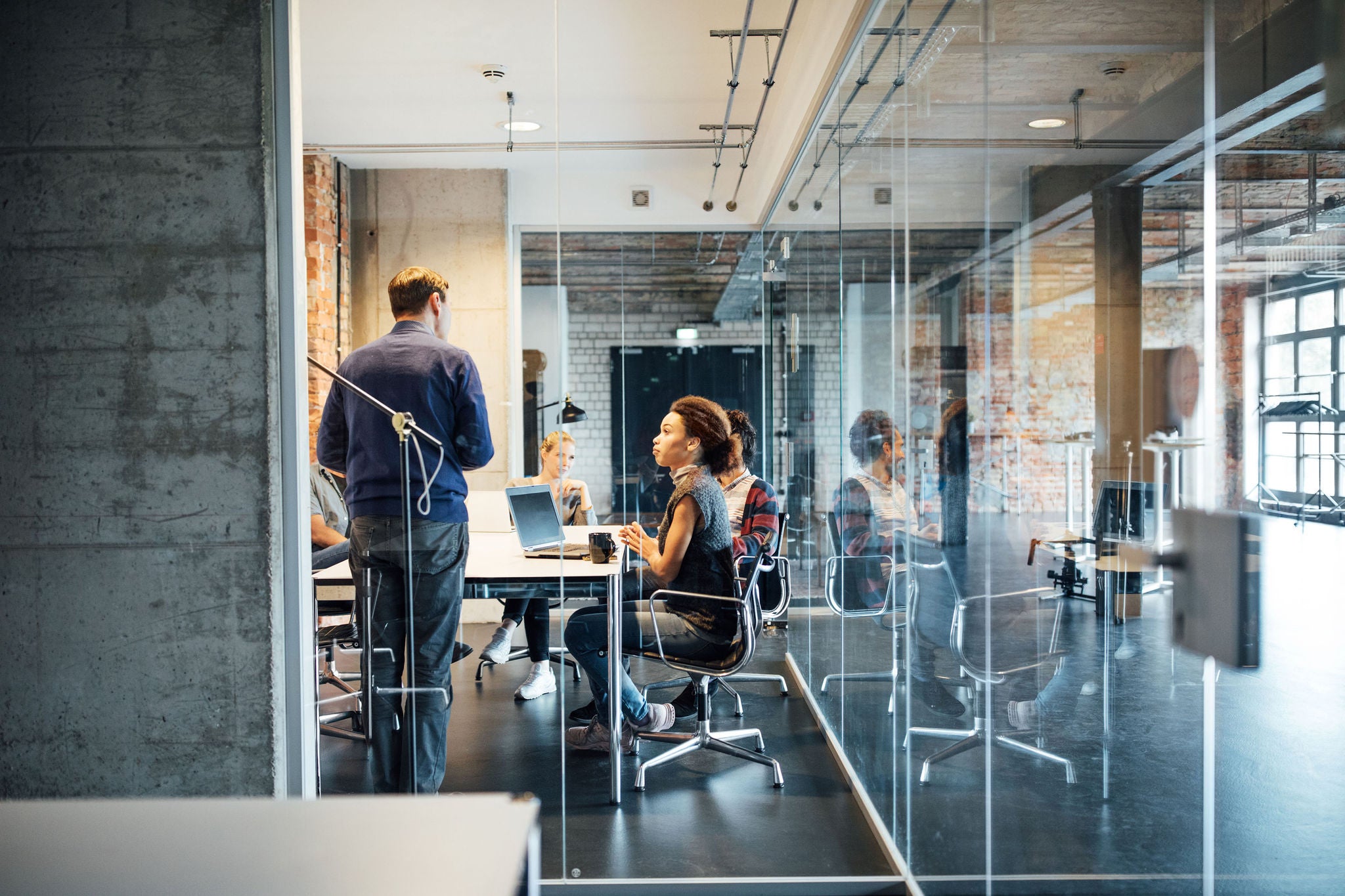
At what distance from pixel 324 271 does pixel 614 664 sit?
148 centimetres

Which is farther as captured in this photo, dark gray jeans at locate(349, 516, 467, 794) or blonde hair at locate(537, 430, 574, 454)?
blonde hair at locate(537, 430, 574, 454)

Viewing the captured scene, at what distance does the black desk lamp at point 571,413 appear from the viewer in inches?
115

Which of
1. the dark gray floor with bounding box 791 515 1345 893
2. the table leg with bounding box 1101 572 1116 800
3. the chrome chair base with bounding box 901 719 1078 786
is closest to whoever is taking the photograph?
the dark gray floor with bounding box 791 515 1345 893

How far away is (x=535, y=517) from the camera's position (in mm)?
2816

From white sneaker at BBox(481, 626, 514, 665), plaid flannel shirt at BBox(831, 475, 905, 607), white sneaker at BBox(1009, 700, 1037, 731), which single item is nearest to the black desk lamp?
white sneaker at BBox(481, 626, 514, 665)

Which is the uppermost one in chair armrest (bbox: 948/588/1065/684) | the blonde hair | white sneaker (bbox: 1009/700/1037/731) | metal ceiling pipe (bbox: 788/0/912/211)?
metal ceiling pipe (bbox: 788/0/912/211)

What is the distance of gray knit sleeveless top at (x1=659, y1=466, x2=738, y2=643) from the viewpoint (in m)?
3.12

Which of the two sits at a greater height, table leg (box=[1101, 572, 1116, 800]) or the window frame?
the window frame

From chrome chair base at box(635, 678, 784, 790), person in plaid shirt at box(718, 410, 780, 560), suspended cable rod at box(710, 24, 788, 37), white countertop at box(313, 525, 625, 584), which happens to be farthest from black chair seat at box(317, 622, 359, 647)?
suspended cable rod at box(710, 24, 788, 37)

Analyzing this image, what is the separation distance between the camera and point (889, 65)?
2773 mm

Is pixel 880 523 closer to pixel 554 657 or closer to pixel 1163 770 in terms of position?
pixel 554 657

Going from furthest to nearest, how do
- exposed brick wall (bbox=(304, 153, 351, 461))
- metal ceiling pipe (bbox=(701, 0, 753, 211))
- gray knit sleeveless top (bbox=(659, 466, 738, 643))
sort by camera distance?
metal ceiling pipe (bbox=(701, 0, 753, 211)) < gray knit sleeveless top (bbox=(659, 466, 738, 643)) < exposed brick wall (bbox=(304, 153, 351, 461))

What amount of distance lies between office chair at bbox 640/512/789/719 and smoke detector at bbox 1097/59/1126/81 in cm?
206

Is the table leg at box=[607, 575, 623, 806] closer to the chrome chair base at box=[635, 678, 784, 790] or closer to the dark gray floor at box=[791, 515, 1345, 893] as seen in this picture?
the chrome chair base at box=[635, 678, 784, 790]
